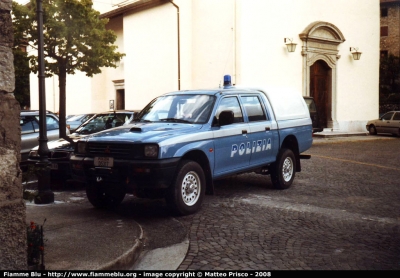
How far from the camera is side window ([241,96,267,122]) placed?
8773 millimetres

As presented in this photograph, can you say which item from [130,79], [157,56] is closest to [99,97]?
[130,79]

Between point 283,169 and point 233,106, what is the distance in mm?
1833

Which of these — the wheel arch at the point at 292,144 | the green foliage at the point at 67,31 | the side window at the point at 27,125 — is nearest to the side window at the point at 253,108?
the wheel arch at the point at 292,144

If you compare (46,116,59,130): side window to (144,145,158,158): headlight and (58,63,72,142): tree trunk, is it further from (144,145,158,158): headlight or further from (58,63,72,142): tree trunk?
(144,145,158,158): headlight

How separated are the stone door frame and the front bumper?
18304 mm

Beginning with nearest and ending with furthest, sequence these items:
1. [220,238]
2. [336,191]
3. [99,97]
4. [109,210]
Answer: [220,238] → [109,210] → [336,191] → [99,97]

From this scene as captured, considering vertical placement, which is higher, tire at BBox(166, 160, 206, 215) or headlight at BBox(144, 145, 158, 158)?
headlight at BBox(144, 145, 158, 158)

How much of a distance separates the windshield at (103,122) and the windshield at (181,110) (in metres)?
3.06

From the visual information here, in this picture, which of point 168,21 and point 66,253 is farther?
point 168,21

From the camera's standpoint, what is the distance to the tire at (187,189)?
6.95 meters

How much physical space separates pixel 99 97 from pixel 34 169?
2637 centimetres

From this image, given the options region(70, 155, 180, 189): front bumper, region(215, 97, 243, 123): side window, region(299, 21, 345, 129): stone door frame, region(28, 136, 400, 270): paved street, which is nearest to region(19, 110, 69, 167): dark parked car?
region(28, 136, 400, 270): paved street

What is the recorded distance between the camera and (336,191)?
365 inches

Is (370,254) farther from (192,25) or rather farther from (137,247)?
(192,25)
